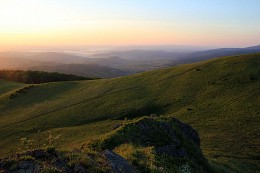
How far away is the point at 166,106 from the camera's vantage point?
162 ft

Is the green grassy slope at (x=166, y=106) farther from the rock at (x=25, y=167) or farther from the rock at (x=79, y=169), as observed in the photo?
the rock at (x=25, y=167)

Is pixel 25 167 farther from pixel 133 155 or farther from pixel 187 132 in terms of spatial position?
pixel 187 132

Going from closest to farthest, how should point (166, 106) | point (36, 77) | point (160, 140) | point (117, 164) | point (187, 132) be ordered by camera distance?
point (117, 164), point (160, 140), point (187, 132), point (166, 106), point (36, 77)

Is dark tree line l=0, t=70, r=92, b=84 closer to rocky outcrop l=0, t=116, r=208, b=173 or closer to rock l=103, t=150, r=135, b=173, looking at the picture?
rocky outcrop l=0, t=116, r=208, b=173

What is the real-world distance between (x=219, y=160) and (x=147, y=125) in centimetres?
1012

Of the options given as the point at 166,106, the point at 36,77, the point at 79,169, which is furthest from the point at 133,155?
the point at 36,77

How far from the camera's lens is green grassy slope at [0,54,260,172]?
1412 inches

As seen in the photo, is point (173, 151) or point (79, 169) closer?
point (79, 169)

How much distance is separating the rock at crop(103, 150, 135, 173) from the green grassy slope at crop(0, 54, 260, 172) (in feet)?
51.7

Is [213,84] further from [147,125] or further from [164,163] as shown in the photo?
[164,163]

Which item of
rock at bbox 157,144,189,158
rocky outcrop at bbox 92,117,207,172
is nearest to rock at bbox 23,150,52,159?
rocky outcrop at bbox 92,117,207,172

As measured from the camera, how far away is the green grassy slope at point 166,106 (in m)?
35.9

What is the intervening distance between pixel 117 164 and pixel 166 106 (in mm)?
36991

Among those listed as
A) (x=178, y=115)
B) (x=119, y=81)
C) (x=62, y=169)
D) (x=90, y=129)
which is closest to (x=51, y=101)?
(x=119, y=81)
